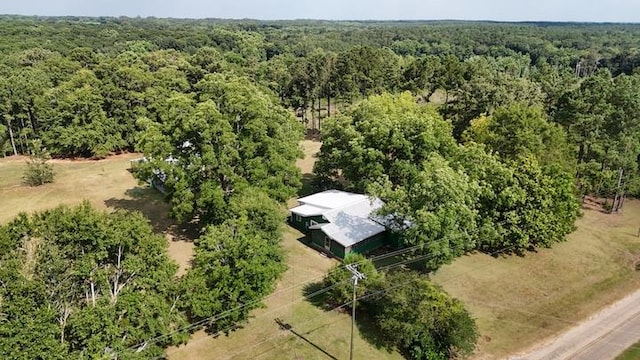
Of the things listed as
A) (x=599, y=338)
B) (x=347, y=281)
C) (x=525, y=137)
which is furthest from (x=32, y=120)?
(x=599, y=338)

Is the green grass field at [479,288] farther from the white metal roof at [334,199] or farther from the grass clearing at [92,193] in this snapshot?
the white metal roof at [334,199]

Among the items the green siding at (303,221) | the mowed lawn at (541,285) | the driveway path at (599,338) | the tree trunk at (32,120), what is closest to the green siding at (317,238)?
the green siding at (303,221)

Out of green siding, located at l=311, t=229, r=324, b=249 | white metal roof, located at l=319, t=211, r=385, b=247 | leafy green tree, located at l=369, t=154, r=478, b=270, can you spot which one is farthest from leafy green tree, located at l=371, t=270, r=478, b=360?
green siding, located at l=311, t=229, r=324, b=249

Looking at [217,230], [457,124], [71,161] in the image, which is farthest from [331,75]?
[217,230]

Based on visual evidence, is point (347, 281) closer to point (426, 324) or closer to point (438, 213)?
point (426, 324)

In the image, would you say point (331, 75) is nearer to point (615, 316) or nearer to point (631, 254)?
point (631, 254)

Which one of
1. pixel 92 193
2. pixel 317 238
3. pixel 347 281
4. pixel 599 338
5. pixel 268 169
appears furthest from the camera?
pixel 92 193
